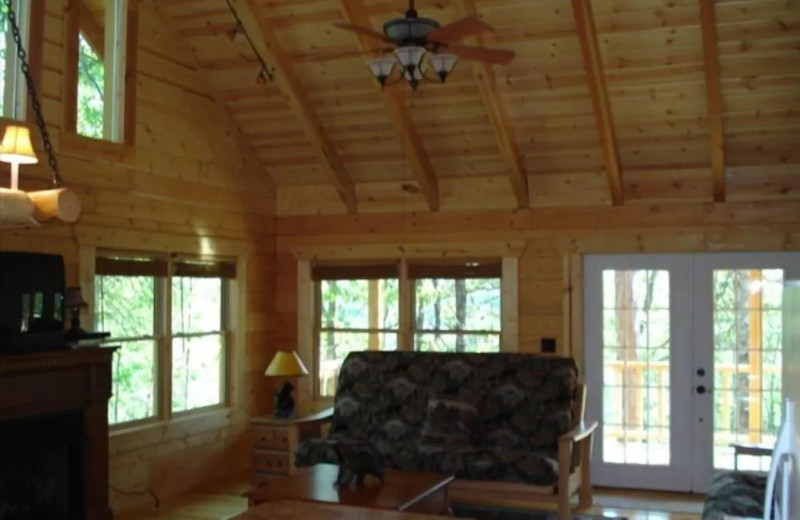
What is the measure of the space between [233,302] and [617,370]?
319 centimetres

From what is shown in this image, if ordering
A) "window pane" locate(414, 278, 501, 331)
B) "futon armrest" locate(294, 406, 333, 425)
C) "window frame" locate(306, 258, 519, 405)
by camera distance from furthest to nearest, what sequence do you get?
"window pane" locate(414, 278, 501, 331) → "window frame" locate(306, 258, 519, 405) → "futon armrest" locate(294, 406, 333, 425)

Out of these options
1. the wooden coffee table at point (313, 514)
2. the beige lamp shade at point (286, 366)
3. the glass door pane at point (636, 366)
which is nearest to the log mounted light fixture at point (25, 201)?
the wooden coffee table at point (313, 514)

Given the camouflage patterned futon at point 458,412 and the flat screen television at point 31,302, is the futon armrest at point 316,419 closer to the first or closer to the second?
the camouflage patterned futon at point 458,412

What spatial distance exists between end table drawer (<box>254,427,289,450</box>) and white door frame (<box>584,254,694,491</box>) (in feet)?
7.81

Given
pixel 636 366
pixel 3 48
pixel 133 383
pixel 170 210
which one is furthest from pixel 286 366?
pixel 3 48

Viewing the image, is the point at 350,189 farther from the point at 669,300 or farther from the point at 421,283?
the point at 669,300

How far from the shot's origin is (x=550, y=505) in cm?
628

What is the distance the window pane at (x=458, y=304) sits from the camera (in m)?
7.29

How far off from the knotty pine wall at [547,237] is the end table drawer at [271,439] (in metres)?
1.38

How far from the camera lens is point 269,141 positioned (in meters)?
7.51

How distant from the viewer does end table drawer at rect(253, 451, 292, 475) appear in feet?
21.4

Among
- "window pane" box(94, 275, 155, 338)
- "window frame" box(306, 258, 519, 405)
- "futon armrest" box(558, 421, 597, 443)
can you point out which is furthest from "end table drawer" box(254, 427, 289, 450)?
"futon armrest" box(558, 421, 597, 443)

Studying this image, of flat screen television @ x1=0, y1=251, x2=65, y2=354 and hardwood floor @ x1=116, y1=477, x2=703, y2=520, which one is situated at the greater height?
flat screen television @ x1=0, y1=251, x2=65, y2=354

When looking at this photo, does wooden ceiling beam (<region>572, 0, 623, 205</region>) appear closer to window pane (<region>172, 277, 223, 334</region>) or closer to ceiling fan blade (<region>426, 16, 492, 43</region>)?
ceiling fan blade (<region>426, 16, 492, 43</region>)
